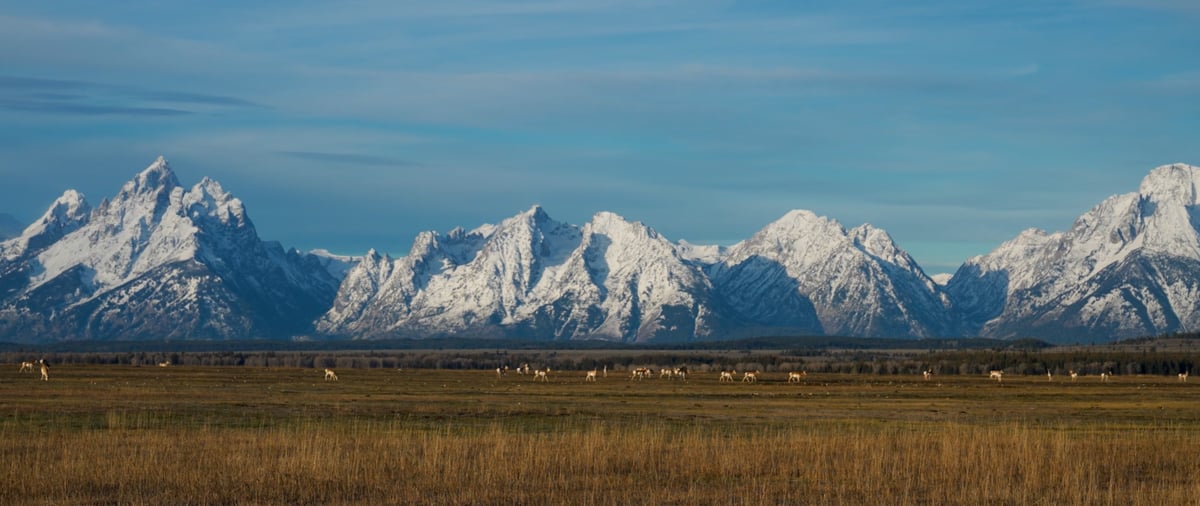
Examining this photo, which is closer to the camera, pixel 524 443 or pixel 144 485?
pixel 144 485

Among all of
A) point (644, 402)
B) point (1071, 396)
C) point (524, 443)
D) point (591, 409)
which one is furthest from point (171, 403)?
point (1071, 396)

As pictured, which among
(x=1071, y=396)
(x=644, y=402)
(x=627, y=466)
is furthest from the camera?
(x=1071, y=396)

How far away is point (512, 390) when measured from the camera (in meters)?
104

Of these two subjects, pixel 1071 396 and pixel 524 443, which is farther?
pixel 1071 396

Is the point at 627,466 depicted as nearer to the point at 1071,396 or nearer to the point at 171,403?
the point at 171,403

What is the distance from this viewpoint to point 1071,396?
103688 millimetres

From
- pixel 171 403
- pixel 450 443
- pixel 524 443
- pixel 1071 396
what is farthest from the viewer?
pixel 1071 396

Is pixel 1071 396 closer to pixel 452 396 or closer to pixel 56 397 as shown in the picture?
pixel 452 396

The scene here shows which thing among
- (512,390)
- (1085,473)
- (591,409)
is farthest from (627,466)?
(512,390)

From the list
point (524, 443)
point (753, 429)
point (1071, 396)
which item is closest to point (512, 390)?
point (1071, 396)

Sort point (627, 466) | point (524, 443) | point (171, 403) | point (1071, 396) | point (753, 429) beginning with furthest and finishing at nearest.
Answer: point (1071, 396), point (171, 403), point (753, 429), point (524, 443), point (627, 466)

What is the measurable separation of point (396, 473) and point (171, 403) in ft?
126

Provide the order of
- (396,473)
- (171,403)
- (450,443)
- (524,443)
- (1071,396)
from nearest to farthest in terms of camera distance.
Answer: (396,473) < (450,443) < (524,443) < (171,403) < (1071,396)

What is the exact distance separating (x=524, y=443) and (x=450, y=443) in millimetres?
3928
